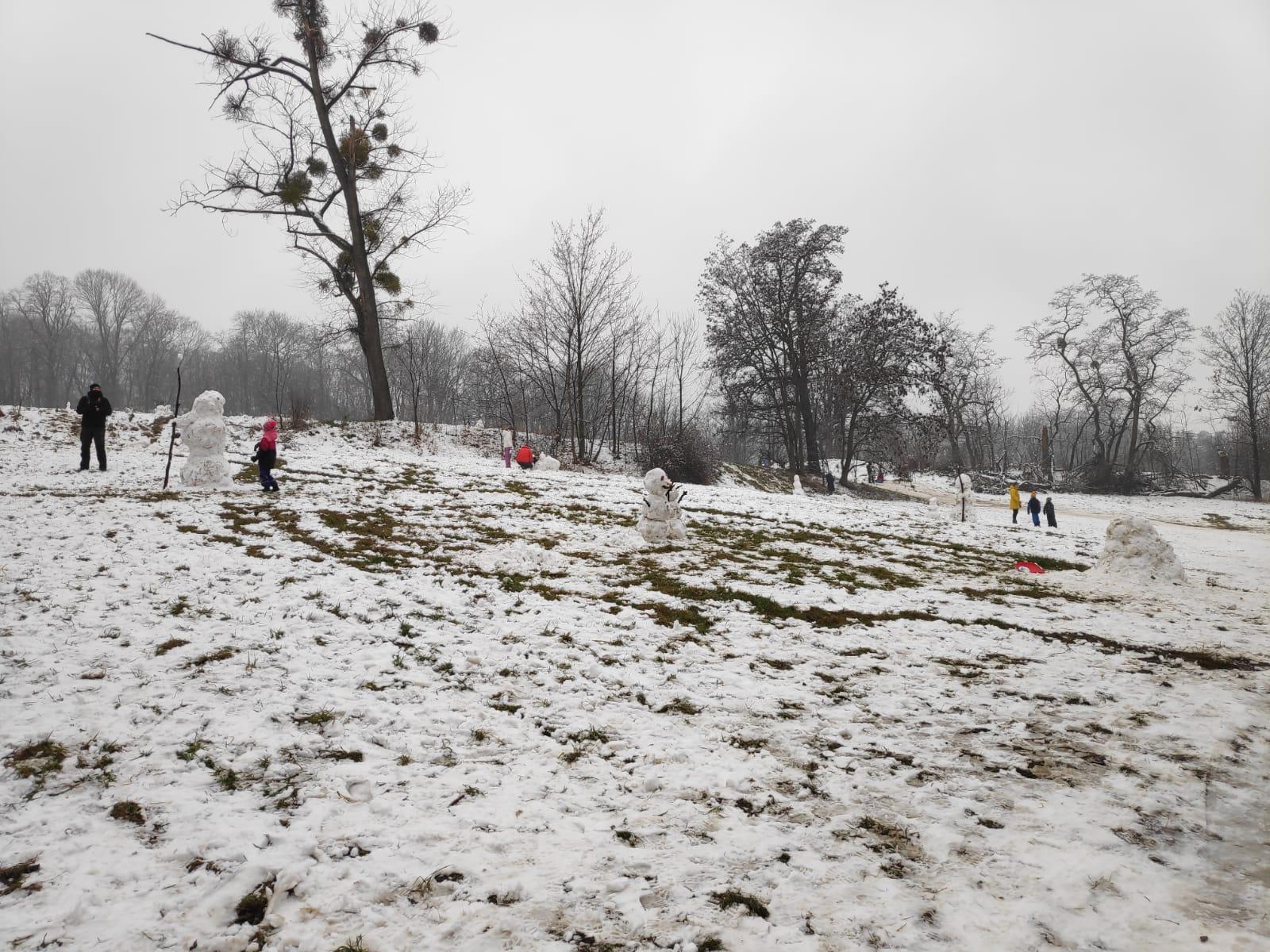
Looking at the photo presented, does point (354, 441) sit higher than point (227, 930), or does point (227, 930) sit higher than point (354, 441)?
point (354, 441)

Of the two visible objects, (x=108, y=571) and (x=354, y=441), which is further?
(x=354, y=441)

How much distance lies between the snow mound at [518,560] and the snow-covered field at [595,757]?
8 cm

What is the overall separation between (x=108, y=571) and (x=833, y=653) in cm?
704

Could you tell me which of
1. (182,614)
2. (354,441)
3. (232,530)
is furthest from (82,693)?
(354,441)

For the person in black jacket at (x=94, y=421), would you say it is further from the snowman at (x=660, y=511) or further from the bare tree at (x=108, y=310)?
the bare tree at (x=108, y=310)

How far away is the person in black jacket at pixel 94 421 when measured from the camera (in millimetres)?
10805

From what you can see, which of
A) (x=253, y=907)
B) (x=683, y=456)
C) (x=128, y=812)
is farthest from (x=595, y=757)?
(x=683, y=456)

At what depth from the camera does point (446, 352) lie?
51219mm

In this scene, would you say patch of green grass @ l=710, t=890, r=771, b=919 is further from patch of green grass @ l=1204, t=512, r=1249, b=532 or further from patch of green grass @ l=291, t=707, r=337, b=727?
patch of green grass @ l=1204, t=512, r=1249, b=532

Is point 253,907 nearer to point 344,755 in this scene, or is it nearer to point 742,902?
point 344,755

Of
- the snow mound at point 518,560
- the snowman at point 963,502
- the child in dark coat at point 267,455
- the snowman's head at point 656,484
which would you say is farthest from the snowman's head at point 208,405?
the snowman at point 963,502

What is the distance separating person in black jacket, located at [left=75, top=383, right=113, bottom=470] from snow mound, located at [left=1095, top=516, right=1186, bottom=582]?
1782 centimetres

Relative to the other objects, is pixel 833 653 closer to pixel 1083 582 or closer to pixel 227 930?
pixel 227 930

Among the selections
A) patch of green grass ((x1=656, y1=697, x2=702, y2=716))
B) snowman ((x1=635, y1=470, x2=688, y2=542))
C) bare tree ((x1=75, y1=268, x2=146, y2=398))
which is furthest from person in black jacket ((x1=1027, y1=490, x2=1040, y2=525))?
bare tree ((x1=75, y1=268, x2=146, y2=398))
